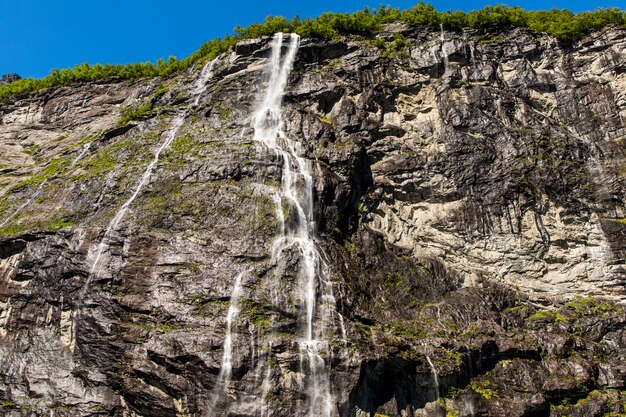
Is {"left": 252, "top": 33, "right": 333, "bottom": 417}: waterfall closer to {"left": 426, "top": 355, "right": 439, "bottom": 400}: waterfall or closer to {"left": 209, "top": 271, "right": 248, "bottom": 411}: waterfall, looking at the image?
{"left": 209, "top": 271, "right": 248, "bottom": 411}: waterfall

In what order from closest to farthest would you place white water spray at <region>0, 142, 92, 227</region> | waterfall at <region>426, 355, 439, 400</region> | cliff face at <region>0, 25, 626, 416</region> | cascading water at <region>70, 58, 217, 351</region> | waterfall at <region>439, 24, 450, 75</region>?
cliff face at <region>0, 25, 626, 416</region>
waterfall at <region>426, 355, 439, 400</region>
cascading water at <region>70, 58, 217, 351</region>
white water spray at <region>0, 142, 92, 227</region>
waterfall at <region>439, 24, 450, 75</region>

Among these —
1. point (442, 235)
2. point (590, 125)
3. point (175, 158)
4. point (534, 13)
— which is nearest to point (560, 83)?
point (590, 125)

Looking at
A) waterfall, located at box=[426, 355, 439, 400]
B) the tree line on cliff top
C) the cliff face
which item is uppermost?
the tree line on cliff top

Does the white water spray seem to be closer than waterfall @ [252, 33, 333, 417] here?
No

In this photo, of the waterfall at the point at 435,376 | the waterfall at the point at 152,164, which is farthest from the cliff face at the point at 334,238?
the waterfall at the point at 152,164

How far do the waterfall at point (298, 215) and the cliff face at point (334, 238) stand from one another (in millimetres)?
105

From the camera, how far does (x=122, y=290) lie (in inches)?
785

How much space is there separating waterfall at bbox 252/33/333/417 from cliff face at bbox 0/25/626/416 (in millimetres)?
105

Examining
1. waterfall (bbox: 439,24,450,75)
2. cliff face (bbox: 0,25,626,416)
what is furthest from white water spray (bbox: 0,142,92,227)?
waterfall (bbox: 439,24,450,75)

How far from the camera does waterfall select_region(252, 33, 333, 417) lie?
1788 centimetres

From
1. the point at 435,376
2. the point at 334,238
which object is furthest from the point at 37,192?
the point at 435,376

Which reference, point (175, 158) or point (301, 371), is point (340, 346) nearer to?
point (301, 371)

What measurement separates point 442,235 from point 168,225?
47.5ft

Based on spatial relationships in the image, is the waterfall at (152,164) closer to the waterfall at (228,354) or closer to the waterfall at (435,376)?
the waterfall at (228,354)
